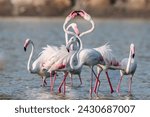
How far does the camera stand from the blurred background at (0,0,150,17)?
110ft

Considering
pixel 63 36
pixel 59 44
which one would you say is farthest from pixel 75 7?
pixel 59 44

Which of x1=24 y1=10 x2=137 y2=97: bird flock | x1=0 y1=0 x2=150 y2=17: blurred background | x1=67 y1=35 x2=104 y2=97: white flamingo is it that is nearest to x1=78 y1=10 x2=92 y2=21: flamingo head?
x1=24 y1=10 x2=137 y2=97: bird flock

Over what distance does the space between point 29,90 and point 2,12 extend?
24.0 meters

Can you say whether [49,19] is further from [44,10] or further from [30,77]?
[30,77]

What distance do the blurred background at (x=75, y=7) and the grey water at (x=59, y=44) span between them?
→ 2.28 feet

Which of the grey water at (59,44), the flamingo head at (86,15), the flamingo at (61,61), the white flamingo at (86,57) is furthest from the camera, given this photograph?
the flamingo head at (86,15)

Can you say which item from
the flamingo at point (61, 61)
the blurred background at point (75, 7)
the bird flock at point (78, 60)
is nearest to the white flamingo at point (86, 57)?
the bird flock at point (78, 60)

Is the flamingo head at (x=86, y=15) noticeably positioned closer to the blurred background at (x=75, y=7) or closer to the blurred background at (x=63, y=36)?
the blurred background at (x=63, y=36)

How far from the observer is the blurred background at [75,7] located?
33.4m

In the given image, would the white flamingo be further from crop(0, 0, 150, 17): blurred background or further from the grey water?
crop(0, 0, 150, 17): blurred background

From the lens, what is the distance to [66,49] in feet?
36.0

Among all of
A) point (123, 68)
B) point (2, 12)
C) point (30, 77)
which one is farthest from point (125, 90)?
point (2, 12)

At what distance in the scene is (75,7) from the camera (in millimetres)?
35031

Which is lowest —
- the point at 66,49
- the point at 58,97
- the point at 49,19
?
the point at 58,97
